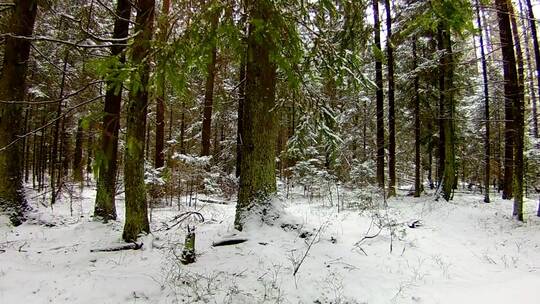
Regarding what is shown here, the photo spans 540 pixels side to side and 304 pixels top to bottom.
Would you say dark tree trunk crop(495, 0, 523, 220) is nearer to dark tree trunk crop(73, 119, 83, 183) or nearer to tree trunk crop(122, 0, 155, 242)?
tree trunk crop(122, 0, 155, 242)

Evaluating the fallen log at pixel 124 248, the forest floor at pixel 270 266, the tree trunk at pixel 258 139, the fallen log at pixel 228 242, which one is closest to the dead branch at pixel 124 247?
the fallen log at pixel 124 248

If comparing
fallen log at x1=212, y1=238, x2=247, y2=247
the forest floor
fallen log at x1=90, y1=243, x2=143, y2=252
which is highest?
fallen log at x1=212, y1=238, x2=247, y2=247

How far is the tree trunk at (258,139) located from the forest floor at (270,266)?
60cm

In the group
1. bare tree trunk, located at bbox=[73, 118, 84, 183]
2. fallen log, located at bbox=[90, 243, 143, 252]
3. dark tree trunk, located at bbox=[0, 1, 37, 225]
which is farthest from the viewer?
dark tree trunk, located at bbox=[0, 1, 37, 225]

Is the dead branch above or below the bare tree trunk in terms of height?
below

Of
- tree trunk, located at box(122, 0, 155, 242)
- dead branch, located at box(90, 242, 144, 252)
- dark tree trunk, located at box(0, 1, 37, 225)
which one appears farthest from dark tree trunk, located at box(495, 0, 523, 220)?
dark tree trunk, located at box(0, 1, 37, 225)

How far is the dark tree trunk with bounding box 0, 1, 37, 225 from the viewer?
909 cm

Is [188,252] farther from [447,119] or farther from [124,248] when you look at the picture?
[447,119]

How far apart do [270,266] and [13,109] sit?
25.3 ft

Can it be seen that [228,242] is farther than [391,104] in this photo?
No

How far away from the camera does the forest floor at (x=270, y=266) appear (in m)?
5.51

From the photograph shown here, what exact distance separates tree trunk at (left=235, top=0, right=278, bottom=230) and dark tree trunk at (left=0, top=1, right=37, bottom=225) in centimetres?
573

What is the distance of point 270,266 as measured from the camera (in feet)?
20.8

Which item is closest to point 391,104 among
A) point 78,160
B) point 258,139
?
point 258,139
